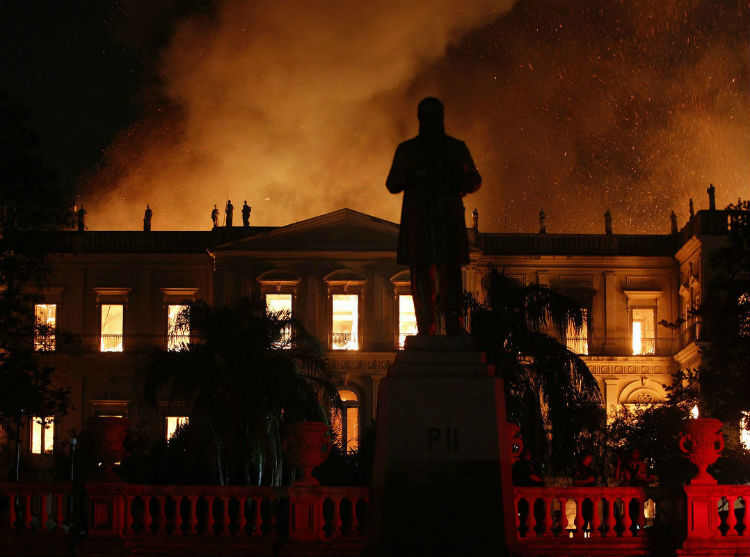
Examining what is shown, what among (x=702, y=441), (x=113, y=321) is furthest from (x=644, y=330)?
(x=702, y=441)

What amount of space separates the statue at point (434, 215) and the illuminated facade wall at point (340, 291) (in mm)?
38976

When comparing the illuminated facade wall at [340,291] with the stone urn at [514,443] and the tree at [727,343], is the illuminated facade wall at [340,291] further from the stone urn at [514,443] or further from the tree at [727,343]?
the stone urn at [514,443]

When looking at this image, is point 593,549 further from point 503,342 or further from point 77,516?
point 503,342

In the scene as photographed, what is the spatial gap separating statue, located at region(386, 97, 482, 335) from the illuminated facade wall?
38976mm

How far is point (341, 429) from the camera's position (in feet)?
166

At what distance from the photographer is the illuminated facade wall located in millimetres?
54125

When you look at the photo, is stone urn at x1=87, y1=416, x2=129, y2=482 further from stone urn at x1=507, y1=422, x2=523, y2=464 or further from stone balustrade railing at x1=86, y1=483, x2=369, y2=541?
stone urn at x1=507, y1=422, x2=523, y2=464

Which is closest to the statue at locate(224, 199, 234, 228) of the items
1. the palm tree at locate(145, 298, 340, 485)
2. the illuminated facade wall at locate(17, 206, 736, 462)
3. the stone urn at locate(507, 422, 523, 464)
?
the illuminated facade wall at locate(17, 206, 736, 462)

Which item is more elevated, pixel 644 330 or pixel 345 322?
pixel 345 322

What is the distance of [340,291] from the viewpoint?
2156 inches

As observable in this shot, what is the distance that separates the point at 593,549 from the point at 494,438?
3838 mm

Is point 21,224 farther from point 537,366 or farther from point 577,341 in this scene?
point 577,341

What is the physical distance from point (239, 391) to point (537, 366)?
609 centimetres

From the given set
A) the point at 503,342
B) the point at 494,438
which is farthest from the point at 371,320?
the point at 494,438
